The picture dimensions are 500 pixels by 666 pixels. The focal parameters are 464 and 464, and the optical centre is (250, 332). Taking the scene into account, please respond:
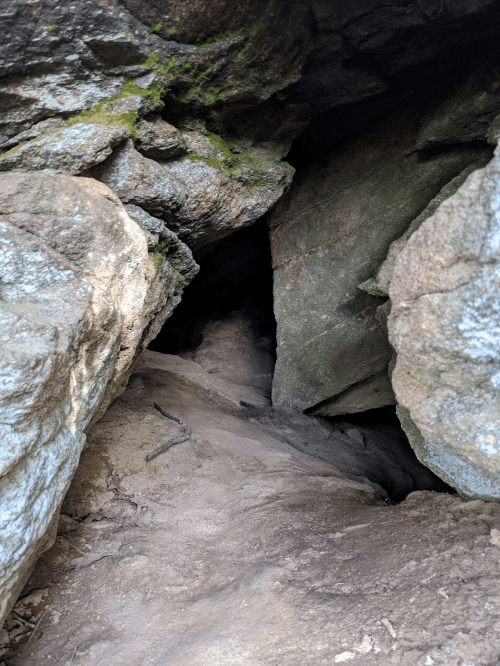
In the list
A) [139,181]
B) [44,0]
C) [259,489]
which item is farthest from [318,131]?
[259,489]

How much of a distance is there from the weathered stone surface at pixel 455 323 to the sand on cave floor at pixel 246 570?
0.71m

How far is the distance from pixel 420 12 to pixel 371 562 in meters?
4.35

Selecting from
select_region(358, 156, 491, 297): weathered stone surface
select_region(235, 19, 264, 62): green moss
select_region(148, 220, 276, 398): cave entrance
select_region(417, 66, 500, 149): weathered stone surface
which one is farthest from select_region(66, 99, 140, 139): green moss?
select_region(148, 220, 276, 398): cave entrance

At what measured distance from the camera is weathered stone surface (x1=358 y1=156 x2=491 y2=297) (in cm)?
491

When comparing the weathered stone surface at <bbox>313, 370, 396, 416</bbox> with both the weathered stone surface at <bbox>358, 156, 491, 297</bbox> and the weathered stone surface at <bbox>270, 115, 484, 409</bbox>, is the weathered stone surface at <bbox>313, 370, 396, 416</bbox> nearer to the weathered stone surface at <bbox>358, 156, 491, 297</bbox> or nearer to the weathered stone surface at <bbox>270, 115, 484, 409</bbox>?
the weathered stone surface at <bbox>270, 115, 484, 409</bbox>

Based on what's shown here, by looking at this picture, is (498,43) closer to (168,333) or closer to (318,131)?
(318,131)

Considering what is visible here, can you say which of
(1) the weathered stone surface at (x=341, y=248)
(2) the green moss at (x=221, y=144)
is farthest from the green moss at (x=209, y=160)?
(1) the weathered stone surface at (x=341, y=248)

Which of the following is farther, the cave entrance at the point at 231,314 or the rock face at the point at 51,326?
the cave entrance at the point at 231,314

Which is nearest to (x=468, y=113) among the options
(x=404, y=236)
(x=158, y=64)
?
(x=404, y=236)

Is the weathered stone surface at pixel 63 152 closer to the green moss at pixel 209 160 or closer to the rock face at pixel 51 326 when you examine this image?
the rock face at pixel 51 326

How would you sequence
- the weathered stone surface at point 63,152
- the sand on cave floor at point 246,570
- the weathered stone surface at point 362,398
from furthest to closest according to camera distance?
the weathered stone surface at point 362,398, the weathered stone surface at point 63,152, the sand on cave floor at point 246,570

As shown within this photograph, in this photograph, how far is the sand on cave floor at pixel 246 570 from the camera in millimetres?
2264

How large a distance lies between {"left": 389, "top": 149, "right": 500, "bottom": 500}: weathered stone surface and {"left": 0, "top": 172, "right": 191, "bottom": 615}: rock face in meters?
1.82

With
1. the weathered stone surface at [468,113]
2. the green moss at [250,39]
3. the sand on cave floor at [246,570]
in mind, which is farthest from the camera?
the weathered stone surface at [468,113]
